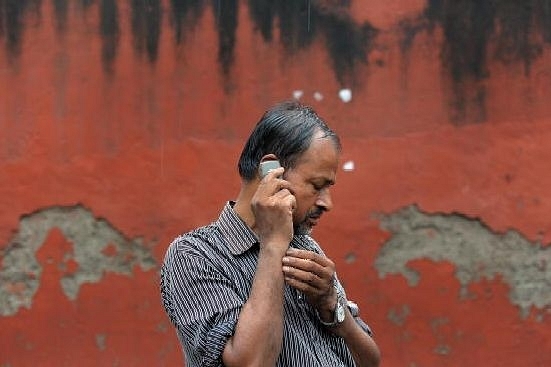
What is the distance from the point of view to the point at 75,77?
19.1 ft

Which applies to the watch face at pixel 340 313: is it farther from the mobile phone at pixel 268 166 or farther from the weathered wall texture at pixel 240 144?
the weathered wall texture at pixel 240 144

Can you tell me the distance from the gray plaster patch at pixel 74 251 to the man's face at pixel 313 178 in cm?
332

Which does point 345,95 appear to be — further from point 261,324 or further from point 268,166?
point 261,324

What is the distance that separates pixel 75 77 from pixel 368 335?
345 cm

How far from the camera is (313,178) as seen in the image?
256 centimetres

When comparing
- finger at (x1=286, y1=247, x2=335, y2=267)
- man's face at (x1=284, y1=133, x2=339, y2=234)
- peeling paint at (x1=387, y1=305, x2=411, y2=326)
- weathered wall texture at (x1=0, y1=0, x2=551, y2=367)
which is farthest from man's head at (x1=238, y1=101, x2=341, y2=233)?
peeling paint at (x1=387, y1=305, x2=411, y2=326)

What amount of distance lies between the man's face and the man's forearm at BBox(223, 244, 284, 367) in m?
Answer: 0.18

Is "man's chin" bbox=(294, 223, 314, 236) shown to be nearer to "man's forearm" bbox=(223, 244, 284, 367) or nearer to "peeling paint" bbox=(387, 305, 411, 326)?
"man's forearm" bbox=(223, 244, 284, 367)

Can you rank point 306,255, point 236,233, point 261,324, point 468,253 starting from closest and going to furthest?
point 261,324, point 306,255, point 236,233, point 468,253

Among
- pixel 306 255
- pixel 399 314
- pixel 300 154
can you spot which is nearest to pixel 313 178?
pixel 300 154

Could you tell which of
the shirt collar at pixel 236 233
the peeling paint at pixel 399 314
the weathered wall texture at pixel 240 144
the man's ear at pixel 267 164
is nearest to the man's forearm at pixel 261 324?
the shirt collar at pixel 236 233

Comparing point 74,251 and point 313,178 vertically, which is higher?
point 313,178

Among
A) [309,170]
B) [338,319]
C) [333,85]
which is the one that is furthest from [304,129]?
[333,85]

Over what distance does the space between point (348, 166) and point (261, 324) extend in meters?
3.52
